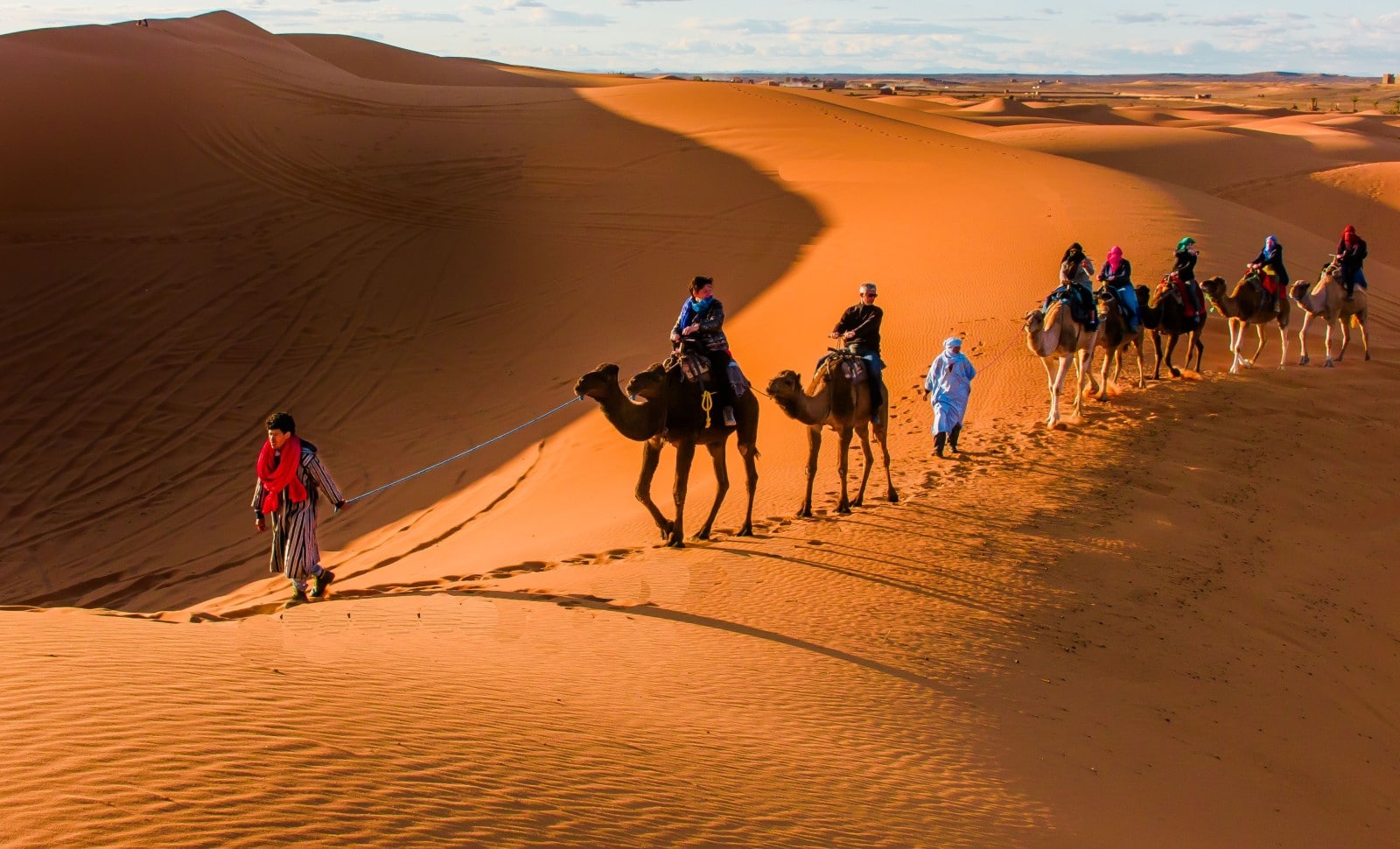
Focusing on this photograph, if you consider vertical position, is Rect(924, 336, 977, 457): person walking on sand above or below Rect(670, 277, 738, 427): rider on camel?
below

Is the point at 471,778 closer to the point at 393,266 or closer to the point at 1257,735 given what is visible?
the point at 1257,735

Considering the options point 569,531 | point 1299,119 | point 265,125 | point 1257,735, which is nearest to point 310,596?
point 569,531

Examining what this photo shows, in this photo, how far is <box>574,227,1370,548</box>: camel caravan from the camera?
1098 centimetres

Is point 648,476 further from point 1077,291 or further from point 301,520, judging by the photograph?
point 1077,291

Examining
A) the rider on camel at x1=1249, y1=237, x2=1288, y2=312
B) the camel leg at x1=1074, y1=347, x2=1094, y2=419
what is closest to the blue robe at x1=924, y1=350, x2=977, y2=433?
the camel leg at x1=1074, y1=347, x2=1094, y2=419

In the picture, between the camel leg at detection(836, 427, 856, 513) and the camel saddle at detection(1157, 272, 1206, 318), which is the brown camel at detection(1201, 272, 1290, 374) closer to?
the camel saddle at detection(1157, 272, 1206, 318)

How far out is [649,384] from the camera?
35.3 feet

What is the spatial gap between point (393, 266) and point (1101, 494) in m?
17.2

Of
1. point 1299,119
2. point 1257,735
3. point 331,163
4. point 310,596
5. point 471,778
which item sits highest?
point 1299,119

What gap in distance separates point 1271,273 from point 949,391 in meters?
8.17

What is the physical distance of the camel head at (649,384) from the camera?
1062cm

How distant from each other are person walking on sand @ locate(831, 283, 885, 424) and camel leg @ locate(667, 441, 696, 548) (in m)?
2.47

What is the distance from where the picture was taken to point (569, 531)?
12.9 metres

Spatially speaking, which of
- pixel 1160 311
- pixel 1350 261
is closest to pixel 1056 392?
pixel 1160 311
